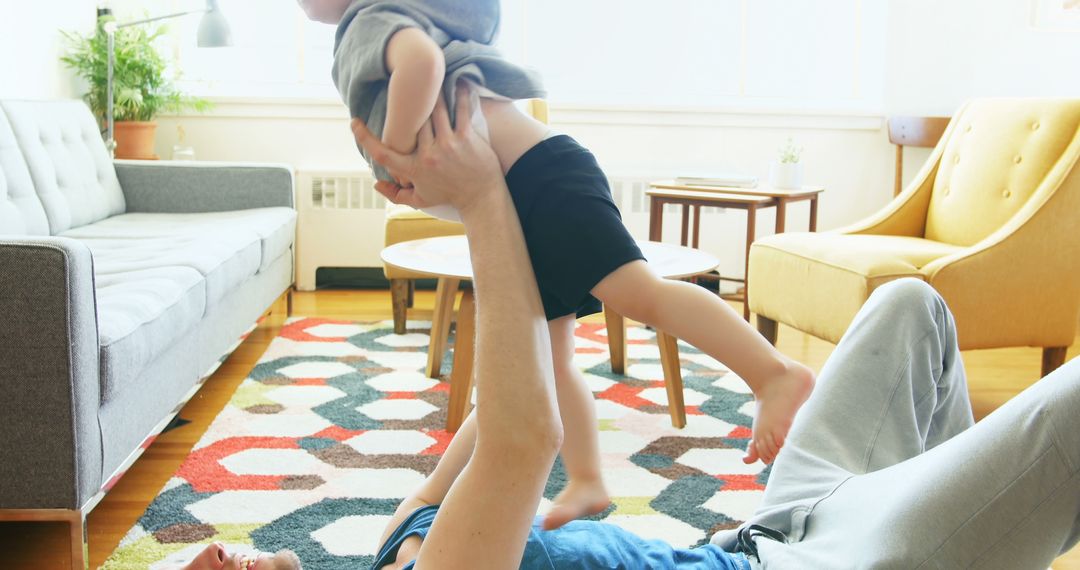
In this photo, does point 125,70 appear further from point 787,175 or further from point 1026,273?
point 1026,273

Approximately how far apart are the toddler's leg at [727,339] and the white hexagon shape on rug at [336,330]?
2584 millimetres

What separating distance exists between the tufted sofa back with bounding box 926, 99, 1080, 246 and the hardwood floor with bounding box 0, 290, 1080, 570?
504 mm

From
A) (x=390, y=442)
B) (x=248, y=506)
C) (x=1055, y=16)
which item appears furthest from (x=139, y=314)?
(x=1055, y=16)

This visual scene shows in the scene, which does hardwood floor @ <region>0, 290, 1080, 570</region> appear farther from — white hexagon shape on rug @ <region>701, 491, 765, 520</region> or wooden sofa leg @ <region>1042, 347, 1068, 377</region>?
white hexagon shape on rug @ <region>701, 491, 765, 520</region>

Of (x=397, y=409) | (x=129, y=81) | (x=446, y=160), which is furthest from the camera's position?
(x=129, y=81)

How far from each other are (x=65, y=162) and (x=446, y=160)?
2.65m

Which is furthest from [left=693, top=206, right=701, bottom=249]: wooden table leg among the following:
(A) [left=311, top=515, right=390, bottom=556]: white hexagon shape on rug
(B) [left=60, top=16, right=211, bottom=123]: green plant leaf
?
(A) [left=311, top=515, right=390, bottom=556]: white hexagon shape on rug

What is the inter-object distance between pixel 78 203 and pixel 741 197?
231 centimetres

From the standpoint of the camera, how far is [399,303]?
3717 mm

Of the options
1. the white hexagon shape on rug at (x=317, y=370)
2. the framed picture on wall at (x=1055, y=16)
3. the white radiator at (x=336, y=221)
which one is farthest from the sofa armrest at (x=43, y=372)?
the framed picture on wall at (x=1055, y=16)

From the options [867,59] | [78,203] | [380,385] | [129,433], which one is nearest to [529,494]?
[129,433]

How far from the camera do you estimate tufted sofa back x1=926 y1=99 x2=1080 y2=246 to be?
3.04 m

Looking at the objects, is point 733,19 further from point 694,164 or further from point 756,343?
point 756,343

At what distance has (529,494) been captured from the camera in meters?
1.01
